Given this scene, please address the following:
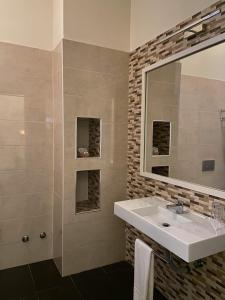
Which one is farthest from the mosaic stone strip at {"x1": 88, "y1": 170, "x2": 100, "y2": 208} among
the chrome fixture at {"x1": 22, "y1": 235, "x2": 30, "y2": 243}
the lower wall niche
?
the chrome fixture at {"x1": 22, "y1": 235, "x2": 30, "y2": 243}

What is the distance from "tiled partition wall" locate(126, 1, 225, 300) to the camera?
60.8 inches

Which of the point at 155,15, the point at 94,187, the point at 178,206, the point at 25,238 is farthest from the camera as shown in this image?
the point at 94,187

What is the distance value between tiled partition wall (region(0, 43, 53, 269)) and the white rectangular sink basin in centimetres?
100

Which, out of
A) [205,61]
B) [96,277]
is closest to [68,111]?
[205,61]

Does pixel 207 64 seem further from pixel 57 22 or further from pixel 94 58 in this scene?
pixel 57 22

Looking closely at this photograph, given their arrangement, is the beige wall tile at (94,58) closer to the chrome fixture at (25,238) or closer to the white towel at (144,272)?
the white towel at (144,272)

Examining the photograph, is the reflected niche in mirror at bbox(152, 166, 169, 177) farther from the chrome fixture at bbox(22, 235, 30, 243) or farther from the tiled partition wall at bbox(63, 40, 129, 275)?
the chrome fixture at bbox(22, 235, 30, 243)

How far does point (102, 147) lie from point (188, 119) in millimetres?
896

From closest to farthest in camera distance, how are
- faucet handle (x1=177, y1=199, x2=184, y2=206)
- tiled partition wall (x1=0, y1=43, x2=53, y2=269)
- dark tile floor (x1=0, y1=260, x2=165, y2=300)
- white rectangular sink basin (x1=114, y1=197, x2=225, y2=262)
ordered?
white rectangular sink basin (x1=114, y1=197, x2=225, y2=262) → faucet handle (x1=177, y1=199, x2=184, y2=206) → dark tile floor (x1=0, y1=260, x2=165, y2=300) → tiled partition wall (x1=0, y1=43, x2=53, y2=269)

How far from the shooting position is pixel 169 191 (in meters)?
1.97

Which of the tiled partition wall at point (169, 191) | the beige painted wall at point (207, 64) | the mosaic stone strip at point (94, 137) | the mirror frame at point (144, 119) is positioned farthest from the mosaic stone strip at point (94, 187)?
the beige painted wall at point (207, 64)

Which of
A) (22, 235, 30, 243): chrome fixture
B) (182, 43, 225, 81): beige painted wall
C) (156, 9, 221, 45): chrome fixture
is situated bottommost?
(22, 235, 30, 243): chrome fixture

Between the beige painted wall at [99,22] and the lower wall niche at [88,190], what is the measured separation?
134 cm

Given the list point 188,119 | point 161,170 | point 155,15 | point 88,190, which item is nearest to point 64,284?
point 88,190
